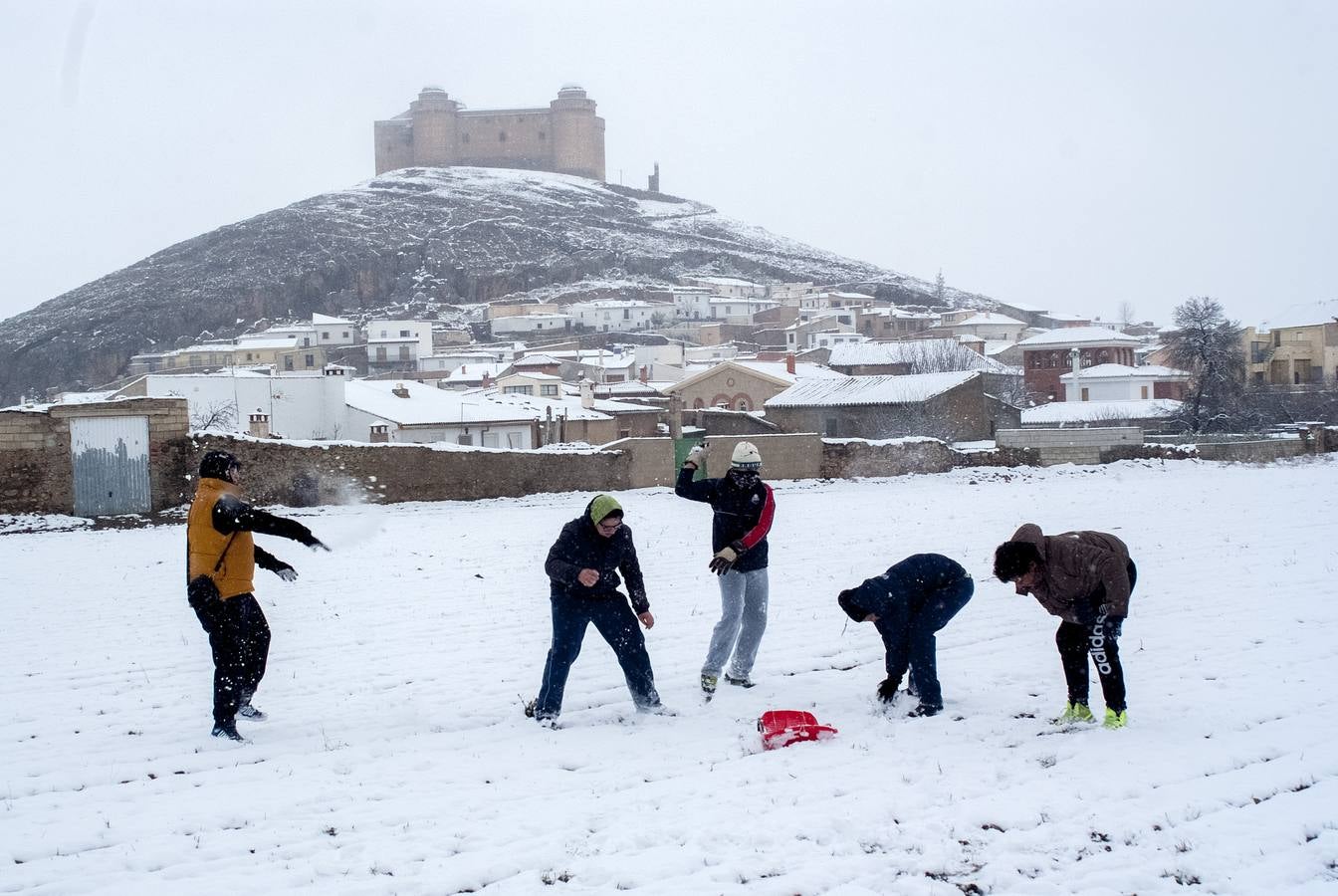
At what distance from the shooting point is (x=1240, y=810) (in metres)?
5.09

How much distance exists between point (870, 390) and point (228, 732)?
43385mm

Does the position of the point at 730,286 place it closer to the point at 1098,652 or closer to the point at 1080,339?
the point at 1080,339

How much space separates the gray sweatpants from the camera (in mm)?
7562

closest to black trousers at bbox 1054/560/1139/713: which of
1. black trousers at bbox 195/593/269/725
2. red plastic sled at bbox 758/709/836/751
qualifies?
red plastic sled at bbox 758/709/836/751

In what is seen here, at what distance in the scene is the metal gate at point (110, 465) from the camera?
20531 mm

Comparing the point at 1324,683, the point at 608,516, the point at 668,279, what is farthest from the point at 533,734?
the point at 668,279

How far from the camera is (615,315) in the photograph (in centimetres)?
12506

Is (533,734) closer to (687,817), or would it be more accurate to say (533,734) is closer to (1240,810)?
(687,817)

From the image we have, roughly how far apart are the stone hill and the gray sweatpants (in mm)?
112790

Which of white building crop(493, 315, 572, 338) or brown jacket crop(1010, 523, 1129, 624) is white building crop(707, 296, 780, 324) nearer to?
white building crop(493, 315, 572, 338)

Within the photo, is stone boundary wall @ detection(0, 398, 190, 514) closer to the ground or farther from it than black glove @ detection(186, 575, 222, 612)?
farther from it

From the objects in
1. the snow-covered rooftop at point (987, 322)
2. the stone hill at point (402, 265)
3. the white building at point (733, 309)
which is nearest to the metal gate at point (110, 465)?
the stone hill at point (402, 265)

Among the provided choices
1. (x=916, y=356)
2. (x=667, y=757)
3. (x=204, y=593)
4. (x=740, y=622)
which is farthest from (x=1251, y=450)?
(x=916, y=356)

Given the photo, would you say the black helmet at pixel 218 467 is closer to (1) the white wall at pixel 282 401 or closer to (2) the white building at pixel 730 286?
(1) the white wall at pixel 282 401
